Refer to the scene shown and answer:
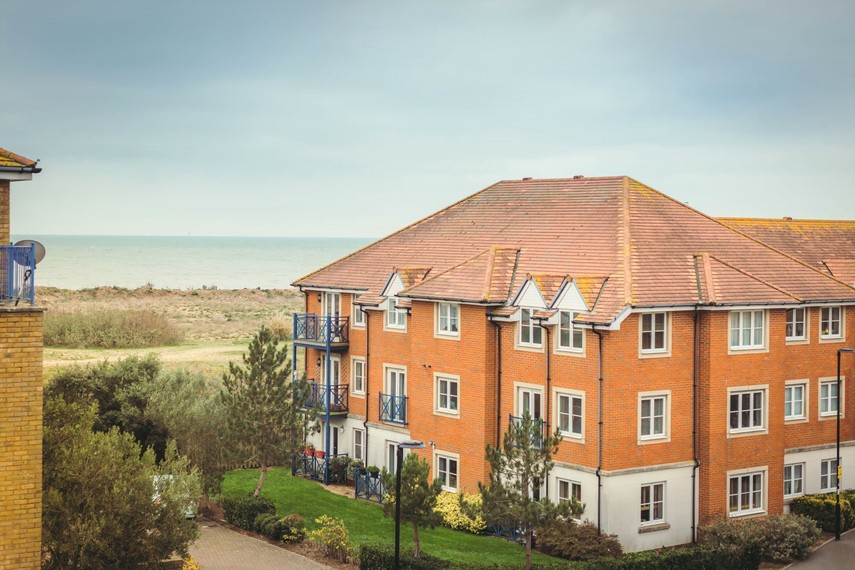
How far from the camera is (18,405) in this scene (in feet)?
68.0

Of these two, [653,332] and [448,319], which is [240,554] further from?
[653,332]

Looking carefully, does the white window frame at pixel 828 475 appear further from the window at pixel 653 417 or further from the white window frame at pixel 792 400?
the window at pixel 653 417

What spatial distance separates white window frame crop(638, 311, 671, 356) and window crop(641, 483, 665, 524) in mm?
4316

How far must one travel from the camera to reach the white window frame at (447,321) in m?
39.1

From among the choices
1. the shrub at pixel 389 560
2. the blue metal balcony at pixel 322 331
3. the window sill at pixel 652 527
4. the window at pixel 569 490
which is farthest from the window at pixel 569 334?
the blue metal balcony at pixel 322 331

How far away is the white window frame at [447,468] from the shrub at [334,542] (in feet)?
18.6

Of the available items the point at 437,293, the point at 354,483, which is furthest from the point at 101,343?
the point at 437,293

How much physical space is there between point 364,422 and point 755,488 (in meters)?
15.7

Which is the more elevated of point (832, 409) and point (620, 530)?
point (832, 409)

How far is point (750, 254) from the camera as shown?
39812 mm

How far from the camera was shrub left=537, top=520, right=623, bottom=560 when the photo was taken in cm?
3269

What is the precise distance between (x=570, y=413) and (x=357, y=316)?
44.3 feet

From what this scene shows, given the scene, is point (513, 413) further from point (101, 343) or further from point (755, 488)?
point (101, 343)

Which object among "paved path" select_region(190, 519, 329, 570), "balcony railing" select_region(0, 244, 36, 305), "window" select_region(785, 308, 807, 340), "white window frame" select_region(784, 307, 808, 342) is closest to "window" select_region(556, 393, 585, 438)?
"paved path" select_region(190, 519, 329, 570)
